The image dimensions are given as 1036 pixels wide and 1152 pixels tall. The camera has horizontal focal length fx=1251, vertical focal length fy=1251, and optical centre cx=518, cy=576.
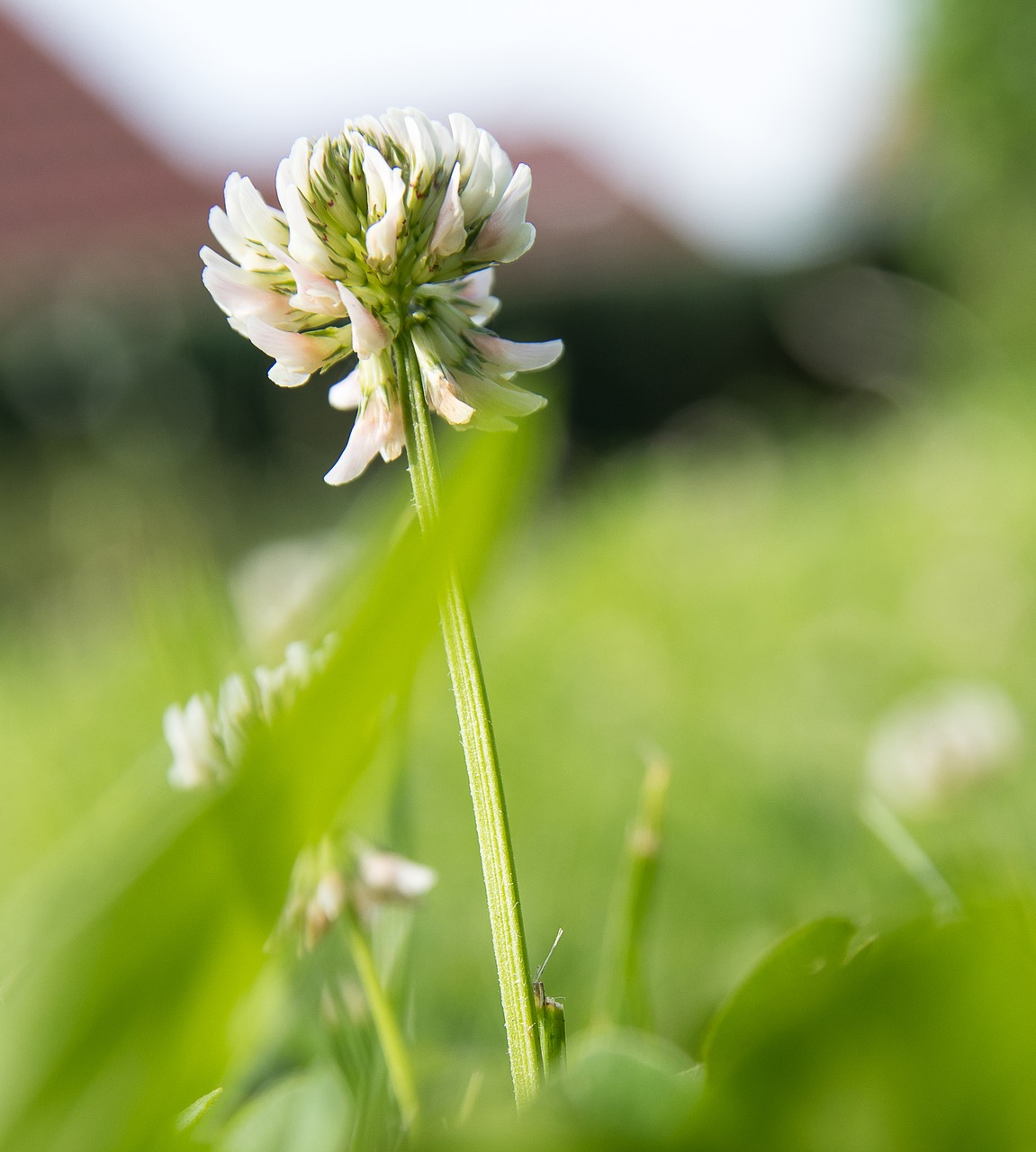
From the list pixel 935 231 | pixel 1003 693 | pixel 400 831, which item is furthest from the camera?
pixel 935 231

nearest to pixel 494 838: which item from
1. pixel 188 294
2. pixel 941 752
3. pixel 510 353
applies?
pixel 510 353

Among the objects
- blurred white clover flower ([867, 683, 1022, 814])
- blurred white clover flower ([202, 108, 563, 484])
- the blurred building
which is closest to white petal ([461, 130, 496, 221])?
blurred white clover flower ([202, 108, 563, 484])

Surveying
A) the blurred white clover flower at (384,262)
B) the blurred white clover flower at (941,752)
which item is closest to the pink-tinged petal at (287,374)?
the blurred white clover flower at (384,262)

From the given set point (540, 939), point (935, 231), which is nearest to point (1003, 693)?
point (540, 939)

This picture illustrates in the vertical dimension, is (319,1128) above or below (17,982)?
below

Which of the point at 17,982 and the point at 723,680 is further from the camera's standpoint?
the point at 723,680

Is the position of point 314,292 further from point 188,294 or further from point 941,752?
point 188,294

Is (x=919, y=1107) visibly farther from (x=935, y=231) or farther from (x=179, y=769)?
(x=935, y=231)
